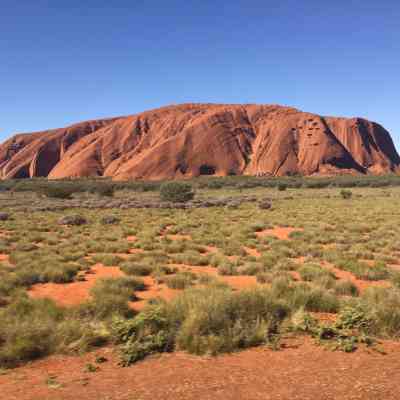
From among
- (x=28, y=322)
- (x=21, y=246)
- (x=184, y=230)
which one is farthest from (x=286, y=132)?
(x=28, y=322)

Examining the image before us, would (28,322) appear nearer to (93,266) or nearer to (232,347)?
(232,347)

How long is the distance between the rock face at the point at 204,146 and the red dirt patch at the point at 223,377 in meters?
85.4

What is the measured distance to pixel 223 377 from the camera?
13.6 ft

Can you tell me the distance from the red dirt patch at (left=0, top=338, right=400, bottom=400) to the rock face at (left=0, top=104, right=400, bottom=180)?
85426mm

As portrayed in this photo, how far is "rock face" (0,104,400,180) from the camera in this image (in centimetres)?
9425

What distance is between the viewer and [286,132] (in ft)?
336

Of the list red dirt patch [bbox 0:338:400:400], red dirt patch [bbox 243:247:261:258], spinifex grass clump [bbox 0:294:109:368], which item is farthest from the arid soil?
red dirt patch [bbox 0:338:400:400]

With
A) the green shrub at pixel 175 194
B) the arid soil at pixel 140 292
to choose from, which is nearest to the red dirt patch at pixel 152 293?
the arid soil at pixel 140 292

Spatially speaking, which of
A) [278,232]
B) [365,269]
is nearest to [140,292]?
[365,269]

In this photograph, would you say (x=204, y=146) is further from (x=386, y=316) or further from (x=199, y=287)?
(x=386, y=316)

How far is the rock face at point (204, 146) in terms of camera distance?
94250mm

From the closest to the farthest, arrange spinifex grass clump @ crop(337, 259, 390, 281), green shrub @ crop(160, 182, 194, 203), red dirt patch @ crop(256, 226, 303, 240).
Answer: spinifex grass clump @ crop(337, 259, 390, 281) → red dirt patch @ crop(256, 226, 303, 240) → green shrub @ crop(160, 182, 194, 203)

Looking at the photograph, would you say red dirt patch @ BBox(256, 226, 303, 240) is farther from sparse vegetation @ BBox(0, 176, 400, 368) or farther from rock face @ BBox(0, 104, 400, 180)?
rock face @ BBox(0, 104, 400, 180)

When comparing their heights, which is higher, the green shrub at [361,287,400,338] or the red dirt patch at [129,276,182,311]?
the green shrub at [361,287,400,338]
